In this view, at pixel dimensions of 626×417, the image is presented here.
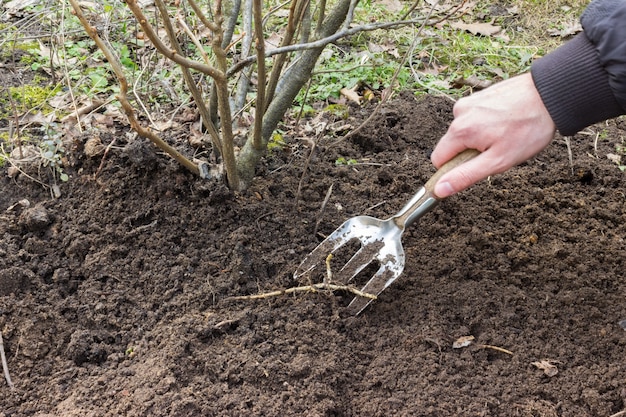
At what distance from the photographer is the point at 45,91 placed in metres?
3.38

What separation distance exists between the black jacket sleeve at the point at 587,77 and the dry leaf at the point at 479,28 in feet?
8.62

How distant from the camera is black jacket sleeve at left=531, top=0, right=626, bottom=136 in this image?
1703 mm

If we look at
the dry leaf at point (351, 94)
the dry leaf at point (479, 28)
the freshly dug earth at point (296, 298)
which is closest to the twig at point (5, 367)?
the freshly dug earth at point (296, 298)

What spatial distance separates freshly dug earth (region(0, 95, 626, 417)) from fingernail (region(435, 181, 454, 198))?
46 centimetres

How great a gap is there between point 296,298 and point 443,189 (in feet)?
2.18

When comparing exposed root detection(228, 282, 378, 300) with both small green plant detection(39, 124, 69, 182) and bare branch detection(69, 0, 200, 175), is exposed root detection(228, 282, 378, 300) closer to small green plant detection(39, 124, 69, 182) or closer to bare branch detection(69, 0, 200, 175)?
bare branch detection(69, 0, 200, 175)

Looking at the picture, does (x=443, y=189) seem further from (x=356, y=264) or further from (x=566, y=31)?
(x=566, y=31)

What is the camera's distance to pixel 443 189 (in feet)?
5.84

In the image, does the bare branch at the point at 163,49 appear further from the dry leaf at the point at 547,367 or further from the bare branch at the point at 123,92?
the dry leaf at the point at 547,367

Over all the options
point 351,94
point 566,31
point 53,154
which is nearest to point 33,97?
point 53,154

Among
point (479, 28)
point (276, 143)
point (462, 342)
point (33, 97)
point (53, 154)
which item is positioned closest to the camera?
point (462, 342)

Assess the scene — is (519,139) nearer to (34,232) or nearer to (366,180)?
(366,180)

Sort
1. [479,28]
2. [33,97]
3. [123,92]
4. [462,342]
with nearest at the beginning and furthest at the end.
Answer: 1. [123,92]
2. [462,342]
3. [33,97]
4. [479,28]

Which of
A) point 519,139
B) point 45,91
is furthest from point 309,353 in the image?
point 45,91
